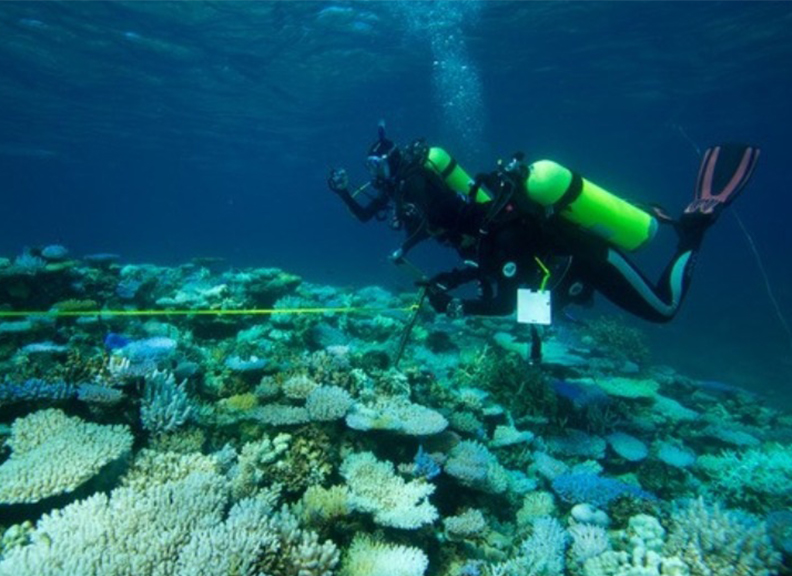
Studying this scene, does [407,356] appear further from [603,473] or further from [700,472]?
[700,472]

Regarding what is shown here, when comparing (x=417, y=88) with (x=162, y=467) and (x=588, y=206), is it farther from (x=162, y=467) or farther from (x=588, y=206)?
(x=162, y=467)

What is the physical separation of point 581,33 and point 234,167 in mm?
47615

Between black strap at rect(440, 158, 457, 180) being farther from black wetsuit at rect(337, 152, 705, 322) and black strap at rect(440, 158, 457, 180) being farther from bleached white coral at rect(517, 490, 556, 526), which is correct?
bleached white coral at rect(517, 490, 556, 526)

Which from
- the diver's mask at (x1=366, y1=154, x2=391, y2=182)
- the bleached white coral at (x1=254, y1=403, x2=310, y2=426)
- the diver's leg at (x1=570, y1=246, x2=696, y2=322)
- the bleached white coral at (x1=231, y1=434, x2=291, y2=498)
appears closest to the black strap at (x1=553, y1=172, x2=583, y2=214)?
the diver's leg at (x1=570, y1=246, x2=696, y2=322)

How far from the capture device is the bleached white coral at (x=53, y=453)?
3898 mm

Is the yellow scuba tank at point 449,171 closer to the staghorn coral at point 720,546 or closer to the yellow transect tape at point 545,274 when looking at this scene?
the yellow transect tape at point 545,274

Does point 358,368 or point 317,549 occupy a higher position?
point 358,368

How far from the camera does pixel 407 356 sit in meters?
9.64

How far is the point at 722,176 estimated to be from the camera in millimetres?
6945

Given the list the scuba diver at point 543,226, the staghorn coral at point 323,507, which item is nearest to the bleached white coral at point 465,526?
the staghorn coral at point 323,507

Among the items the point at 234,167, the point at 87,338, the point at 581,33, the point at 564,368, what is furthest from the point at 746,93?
the point at 234,167

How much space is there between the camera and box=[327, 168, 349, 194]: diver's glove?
7.70 metres

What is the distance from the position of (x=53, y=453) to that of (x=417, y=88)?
34268mm

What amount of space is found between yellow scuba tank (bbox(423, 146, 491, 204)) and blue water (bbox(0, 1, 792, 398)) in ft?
10.9
